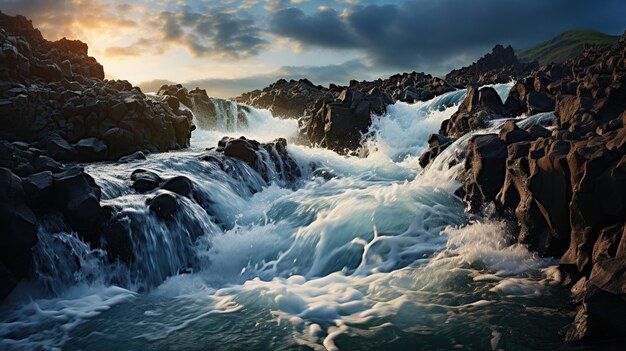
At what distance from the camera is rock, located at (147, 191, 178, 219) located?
13180 millimetres

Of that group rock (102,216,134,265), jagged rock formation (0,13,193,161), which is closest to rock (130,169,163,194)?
rock (102,216,134,265)

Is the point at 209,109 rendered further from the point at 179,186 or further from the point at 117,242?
the point at 117,242

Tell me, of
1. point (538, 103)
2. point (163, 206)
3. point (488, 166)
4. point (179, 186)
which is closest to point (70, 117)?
point (179, 186)

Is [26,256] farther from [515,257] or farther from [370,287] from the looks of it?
[515,257]

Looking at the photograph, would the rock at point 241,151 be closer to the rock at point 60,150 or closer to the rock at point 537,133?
the rock at point 60,150

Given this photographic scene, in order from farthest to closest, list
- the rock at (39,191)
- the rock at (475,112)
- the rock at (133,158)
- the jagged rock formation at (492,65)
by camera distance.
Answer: the jagged rock formation at (492,65) → the rock at (475,112) → the rock at (133,158) → the rock at (39,191)

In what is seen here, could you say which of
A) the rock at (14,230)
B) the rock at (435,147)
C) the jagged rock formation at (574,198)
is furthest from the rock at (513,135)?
the rock at (14,230)

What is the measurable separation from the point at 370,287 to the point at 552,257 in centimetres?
414

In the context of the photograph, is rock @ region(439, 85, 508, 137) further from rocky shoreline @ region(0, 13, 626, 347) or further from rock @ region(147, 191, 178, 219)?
rock @ region(147, 191, 178, 219)

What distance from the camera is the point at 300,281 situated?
11.1 m

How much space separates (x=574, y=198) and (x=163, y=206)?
10.8 m

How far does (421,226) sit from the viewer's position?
12852mm

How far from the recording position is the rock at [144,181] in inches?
596

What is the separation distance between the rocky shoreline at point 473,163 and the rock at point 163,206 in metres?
0.03
